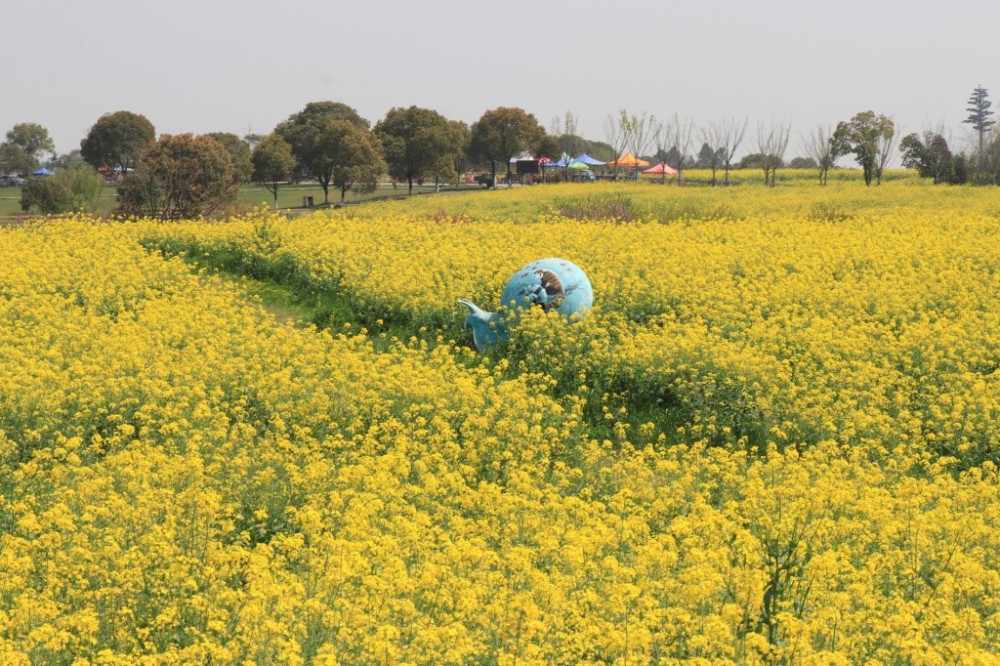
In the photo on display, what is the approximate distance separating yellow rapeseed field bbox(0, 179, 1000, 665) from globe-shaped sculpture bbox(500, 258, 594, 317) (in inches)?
30.7

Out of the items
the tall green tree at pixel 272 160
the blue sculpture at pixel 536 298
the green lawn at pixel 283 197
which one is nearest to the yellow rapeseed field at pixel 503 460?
the blue sculpture at pixel 536 298

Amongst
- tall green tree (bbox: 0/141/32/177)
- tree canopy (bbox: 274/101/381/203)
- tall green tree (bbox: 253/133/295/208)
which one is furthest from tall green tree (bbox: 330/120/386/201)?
tall green tree (bbox: 0/141/32/177)

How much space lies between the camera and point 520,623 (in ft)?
20.6

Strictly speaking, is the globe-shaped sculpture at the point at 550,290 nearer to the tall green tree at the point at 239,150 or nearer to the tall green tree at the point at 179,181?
the tall green tree at the point at 179,181

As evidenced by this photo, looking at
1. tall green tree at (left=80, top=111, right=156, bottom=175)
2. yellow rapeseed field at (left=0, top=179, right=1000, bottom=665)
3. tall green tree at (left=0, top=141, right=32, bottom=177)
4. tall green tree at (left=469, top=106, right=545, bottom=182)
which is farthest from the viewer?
tall green tree at (left=0, top=141, right=32, bottom=177)

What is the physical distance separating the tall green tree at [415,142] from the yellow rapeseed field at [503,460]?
141 feet

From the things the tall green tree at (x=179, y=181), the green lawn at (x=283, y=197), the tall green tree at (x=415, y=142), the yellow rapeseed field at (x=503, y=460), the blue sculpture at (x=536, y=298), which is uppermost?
the tall green tree at (x=415, y=142)

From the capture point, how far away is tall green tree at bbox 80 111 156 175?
88562mm

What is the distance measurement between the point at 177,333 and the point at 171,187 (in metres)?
21.0

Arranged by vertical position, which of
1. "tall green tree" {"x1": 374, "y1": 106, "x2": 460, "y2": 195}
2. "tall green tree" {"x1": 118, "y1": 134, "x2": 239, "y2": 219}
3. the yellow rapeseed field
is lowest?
the yellow rapeseed field

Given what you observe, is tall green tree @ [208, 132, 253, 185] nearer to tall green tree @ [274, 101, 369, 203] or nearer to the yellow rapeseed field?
tall green tree @ [274, 101, 369, 203]

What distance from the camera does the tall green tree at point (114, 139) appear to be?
88.6 metres

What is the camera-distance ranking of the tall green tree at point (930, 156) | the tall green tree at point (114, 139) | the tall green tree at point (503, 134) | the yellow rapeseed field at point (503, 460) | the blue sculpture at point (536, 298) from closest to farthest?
the yellow rapeseed field at point (503, 460)
the blue sculpture at point (536, 298)
the tall green tree at point (930, 156)
the tall green tree at point (503, 134)
the tall green tree at point (114, 139)

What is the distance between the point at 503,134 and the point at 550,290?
2453 inches
